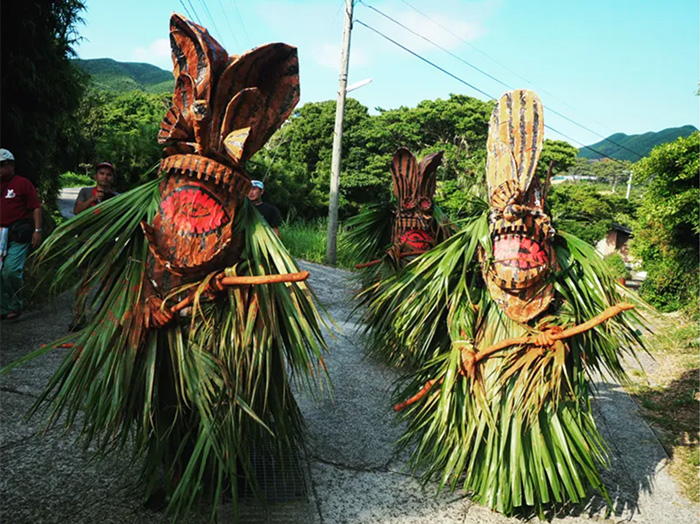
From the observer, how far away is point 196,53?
2.09m

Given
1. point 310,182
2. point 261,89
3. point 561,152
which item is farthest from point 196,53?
point 561,152

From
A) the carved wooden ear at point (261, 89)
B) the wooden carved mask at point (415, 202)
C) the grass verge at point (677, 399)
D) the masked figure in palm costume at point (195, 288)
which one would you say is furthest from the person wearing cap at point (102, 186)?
the grass verge at point (677, 399)

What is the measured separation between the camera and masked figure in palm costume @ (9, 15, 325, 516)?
82.5 inches

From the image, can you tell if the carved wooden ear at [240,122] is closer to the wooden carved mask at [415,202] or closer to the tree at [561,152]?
the wooden carved mask at [415,202]

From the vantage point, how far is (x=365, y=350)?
17.1 ft

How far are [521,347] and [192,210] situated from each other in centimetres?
173

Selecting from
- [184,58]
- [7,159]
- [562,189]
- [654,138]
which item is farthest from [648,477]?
[654,138]

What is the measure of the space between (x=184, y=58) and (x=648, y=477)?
11.8 feet

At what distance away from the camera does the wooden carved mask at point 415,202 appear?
522cm

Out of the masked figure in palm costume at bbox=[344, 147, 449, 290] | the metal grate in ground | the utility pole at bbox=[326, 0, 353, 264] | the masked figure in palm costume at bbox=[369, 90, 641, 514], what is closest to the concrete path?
the metal grate in ground

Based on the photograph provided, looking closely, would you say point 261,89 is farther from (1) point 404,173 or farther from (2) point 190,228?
(1) point 404,173

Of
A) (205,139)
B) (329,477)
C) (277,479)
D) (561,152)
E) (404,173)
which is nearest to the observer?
(205,139)

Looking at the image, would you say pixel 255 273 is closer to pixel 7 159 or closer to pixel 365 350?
pixel 7 159

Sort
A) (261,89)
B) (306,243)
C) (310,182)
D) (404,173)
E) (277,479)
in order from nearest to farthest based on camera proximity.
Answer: (261,89)
(277,479)
(404,173)
(306,243)
(310,182)
